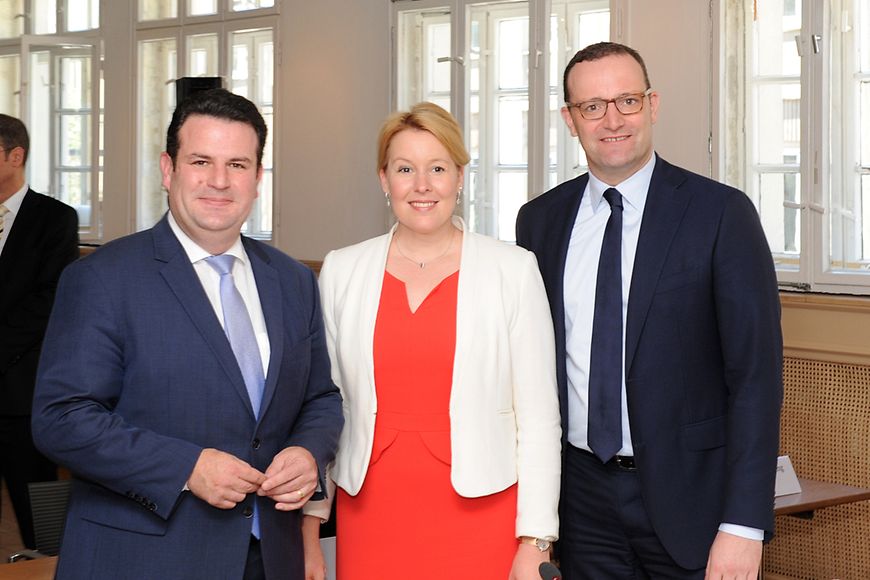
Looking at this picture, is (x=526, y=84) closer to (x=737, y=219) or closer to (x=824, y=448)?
(x=824, y=448)

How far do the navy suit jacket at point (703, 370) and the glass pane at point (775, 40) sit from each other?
9.09 ft

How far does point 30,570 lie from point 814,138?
12.1 ft

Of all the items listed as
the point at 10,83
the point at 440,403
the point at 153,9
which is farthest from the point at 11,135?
the point at 10,83

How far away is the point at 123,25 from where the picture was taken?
8.99 m

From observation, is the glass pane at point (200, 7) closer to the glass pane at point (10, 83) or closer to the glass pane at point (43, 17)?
the glass pane at point (43, 17)

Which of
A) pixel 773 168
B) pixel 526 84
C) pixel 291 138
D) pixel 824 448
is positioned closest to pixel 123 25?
pixel 291 138

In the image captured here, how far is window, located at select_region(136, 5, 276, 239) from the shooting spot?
7.82 m

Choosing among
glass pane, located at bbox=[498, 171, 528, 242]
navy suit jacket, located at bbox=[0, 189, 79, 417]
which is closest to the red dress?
navy suit jacket, located at bbox=[0, 189, 79, 417]

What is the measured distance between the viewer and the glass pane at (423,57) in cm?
649

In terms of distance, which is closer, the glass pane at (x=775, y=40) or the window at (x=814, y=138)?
the window at (x=814, y=138)

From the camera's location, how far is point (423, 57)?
21.8 ft

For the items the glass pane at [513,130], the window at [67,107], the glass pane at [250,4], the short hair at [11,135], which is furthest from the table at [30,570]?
the window at [67,107]

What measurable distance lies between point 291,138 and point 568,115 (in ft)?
16.9

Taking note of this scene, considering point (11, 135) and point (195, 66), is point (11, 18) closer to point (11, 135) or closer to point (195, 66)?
point (195, 66)
